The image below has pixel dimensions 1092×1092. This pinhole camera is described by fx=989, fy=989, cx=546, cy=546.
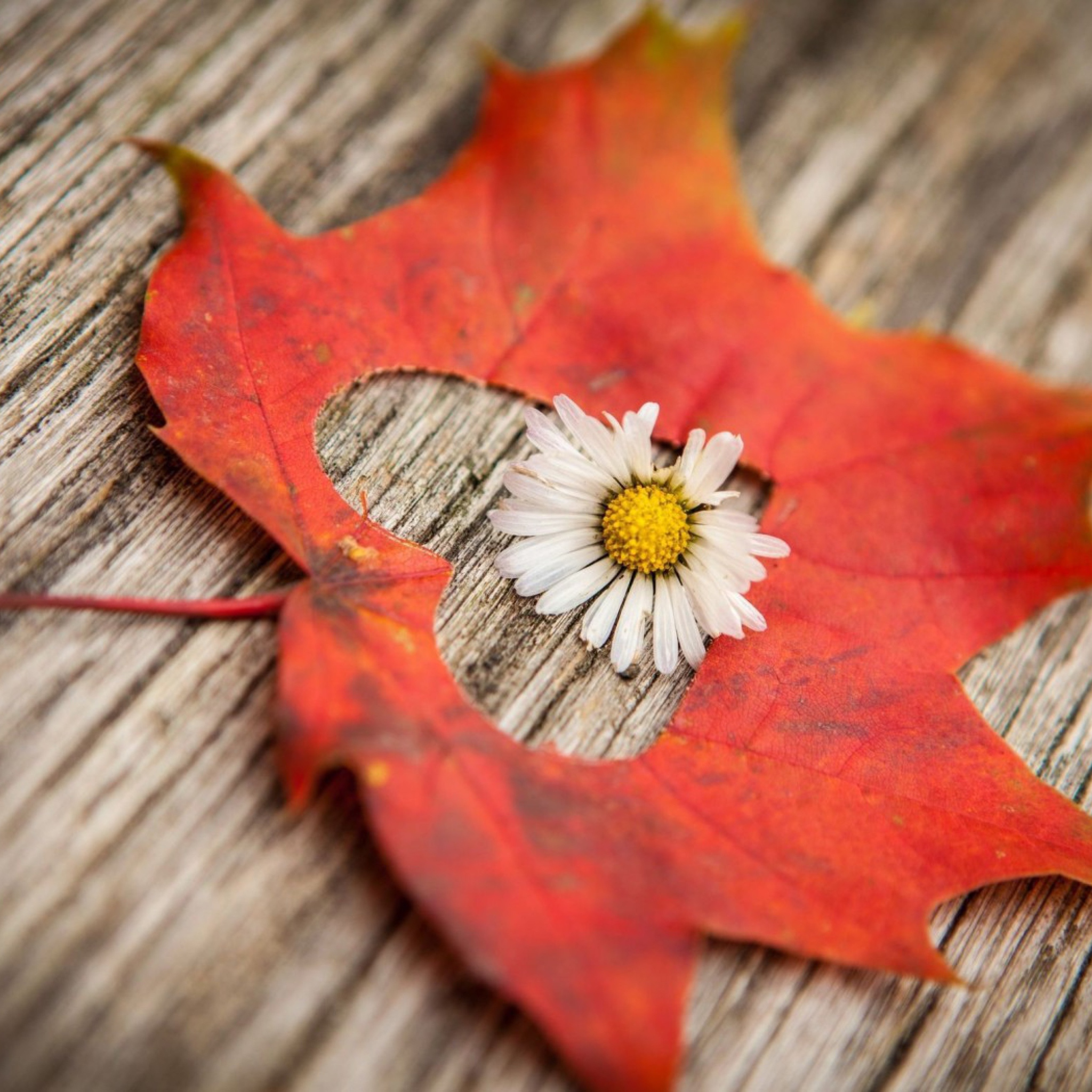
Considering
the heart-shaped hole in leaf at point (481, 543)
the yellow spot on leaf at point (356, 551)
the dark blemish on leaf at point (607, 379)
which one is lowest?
the yellow spot on leaf at point (356, 551)

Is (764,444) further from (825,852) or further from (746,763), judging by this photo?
(825,852)

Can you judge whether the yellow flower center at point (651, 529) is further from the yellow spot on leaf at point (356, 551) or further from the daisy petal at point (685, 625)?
the yellow spot on leaf at point (356, 551)

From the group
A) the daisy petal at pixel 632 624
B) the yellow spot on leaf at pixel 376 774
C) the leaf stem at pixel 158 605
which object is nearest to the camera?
the yellow spot on leaf at pixel 376 774

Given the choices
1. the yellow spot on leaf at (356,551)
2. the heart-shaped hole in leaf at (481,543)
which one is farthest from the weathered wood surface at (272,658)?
the yellow spot on leaf at (356,551)

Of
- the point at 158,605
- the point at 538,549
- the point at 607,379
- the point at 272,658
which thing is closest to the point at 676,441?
the point at 607,379

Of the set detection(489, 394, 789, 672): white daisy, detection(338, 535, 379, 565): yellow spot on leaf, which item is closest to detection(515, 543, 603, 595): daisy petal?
detection(489, 394, 789, 672): white daisy

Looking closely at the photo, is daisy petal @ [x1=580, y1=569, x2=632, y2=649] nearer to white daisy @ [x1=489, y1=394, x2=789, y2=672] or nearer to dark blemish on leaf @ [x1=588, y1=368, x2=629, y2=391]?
white daisy @ [x1=489, y1=394, x2=789, y2=672]

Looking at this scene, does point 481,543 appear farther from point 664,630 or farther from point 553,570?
point 664,630
